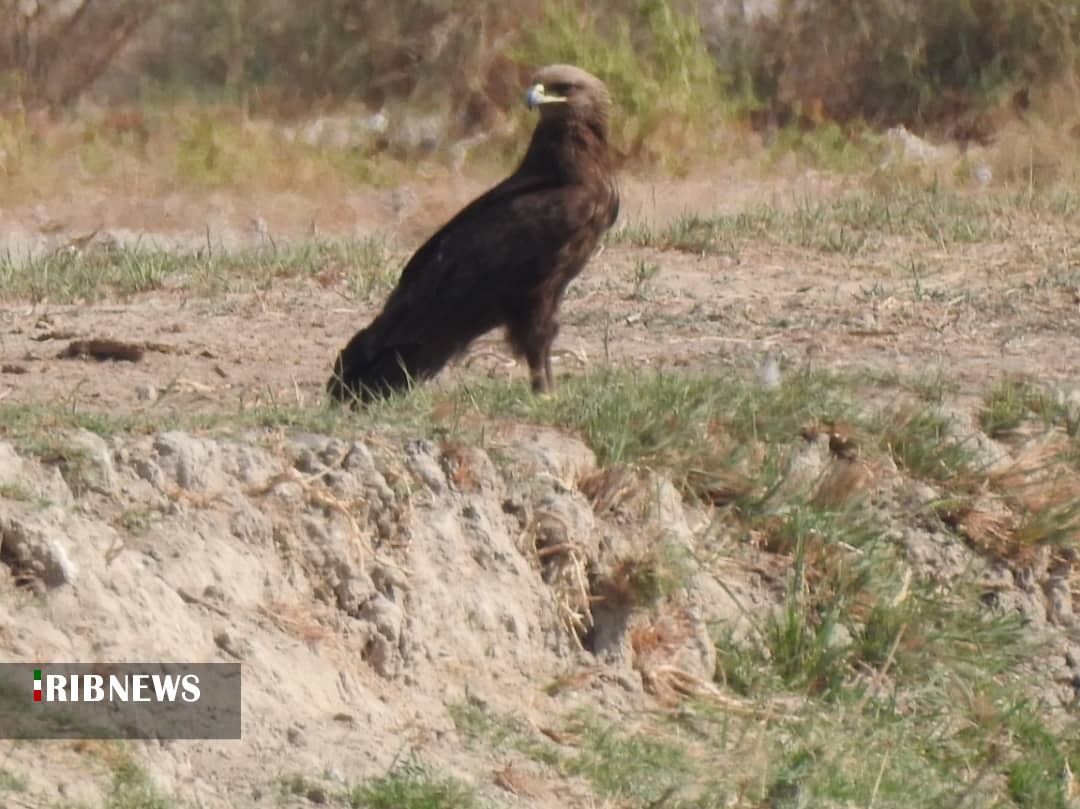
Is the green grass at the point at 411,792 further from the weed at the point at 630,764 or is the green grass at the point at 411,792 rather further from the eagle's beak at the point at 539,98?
the eagle's beak at the point at 539,98

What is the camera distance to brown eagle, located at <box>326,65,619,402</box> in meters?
7.23

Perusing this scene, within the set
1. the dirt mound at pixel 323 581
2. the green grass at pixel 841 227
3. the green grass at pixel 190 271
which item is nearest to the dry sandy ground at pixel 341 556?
the dirt mound at pixel 323 581

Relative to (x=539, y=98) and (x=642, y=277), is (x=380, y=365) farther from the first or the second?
(x=642, y=277)

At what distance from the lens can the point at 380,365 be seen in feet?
23.5

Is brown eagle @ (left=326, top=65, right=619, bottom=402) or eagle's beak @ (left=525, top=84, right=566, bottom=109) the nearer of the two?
brown eagle @ (left=326, top=65, right=619, bottom=402)

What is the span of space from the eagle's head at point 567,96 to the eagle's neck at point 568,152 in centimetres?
3

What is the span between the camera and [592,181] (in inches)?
298

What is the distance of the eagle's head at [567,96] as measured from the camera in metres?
7.76

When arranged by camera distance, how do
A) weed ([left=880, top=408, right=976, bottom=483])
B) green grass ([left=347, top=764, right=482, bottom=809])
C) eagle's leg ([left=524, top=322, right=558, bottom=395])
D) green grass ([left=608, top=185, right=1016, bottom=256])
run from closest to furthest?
green grass ([left=347, top=764, right=482, bottom=809]) → weed ([left=880, top=408, right=976, bottom=483]) → eagle's leg ([left=524, top=322, right=558, bottom=395]) → green grass ([left=608, top=185, right=1016, bottom=256])

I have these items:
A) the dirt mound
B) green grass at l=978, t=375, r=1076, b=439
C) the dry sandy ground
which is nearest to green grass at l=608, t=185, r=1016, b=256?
the dry sandy ground

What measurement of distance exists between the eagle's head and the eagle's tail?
1.07 m

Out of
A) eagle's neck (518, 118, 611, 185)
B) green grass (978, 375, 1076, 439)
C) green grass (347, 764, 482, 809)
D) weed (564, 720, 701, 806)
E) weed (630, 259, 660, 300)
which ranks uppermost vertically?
eagle's neck (518, 118, 611, 185)

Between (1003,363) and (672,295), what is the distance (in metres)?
1.85

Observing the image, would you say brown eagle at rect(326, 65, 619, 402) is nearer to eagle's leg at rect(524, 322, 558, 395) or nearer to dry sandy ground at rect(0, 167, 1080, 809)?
eagle's leg at rect(524, 322, 558, 395)
